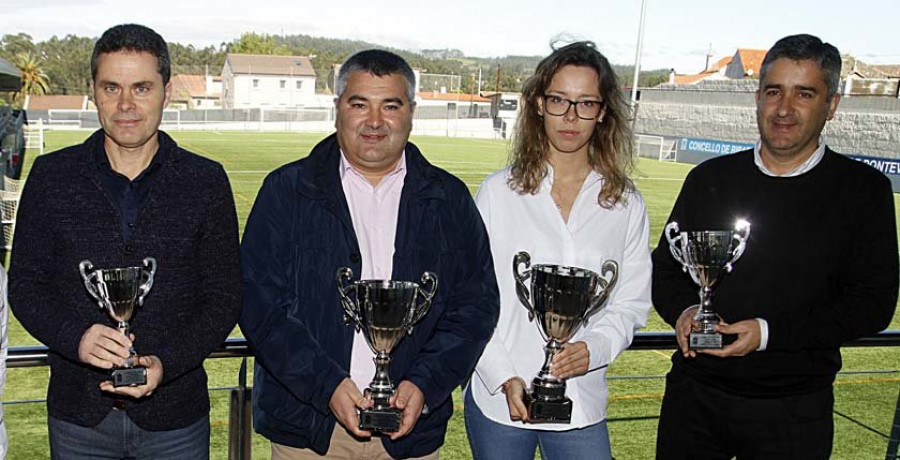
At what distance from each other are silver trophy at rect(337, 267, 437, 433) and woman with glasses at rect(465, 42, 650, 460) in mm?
349

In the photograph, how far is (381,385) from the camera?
6.04 feet

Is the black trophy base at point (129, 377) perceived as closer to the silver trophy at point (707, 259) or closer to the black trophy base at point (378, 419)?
the black trophy base at point (378, 419)

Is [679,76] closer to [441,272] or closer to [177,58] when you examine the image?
[177,58]

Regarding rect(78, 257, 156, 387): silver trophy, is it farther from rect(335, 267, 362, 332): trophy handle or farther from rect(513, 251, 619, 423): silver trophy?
rect(513, 251, 619, 423): silver trophy

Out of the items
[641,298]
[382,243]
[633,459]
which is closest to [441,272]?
[382,243]

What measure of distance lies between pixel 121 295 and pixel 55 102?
6612cm

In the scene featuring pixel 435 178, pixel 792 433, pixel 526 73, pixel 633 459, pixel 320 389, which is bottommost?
pixel 633 459

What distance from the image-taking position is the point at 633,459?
329 cm

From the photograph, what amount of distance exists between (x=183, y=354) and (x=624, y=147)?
4.30 ft

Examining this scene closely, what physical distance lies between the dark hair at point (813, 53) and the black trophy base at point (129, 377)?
1817 millimetres

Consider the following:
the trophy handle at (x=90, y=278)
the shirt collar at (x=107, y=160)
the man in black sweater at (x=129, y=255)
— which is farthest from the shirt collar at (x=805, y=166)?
the trophy handle at (x=90, y=278)

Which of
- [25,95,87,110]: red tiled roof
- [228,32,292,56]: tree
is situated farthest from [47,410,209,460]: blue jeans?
[228,32,292,56]: tree

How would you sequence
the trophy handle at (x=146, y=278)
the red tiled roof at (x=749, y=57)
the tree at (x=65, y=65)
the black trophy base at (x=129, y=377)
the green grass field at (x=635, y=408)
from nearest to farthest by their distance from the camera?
the black trophy base at (x=129, y=377), the trophy handle at (x=146, y=278), the green grass field at (x=635, y=408), the red tiled roof at (x=749, y=57), the tree at (x=65, y=65)

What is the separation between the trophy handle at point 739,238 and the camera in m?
2.17
